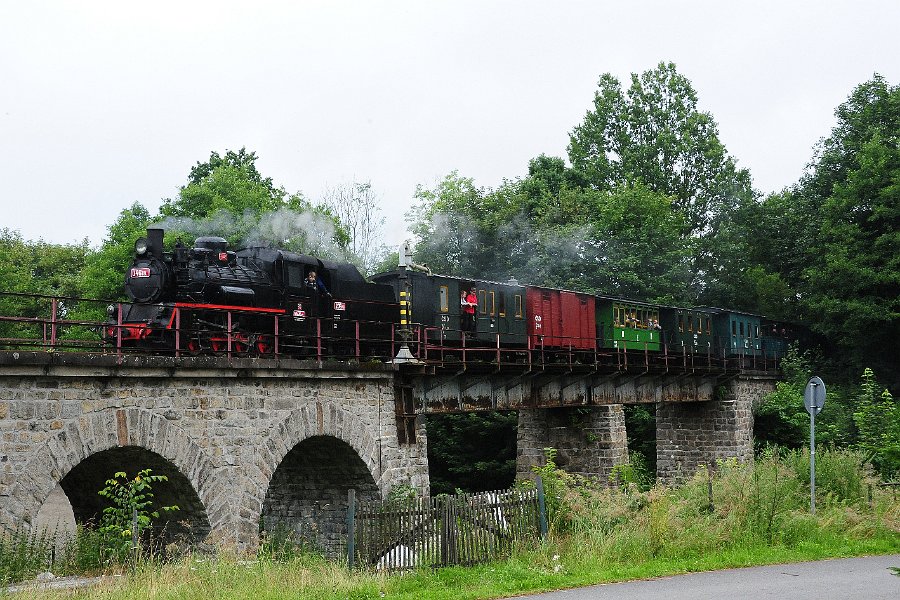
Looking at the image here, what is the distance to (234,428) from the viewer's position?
1552cm

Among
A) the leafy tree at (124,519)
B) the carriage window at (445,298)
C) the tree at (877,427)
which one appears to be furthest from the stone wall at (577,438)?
the leafy tree at (124,519)

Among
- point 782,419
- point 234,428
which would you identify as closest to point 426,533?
point 234,428

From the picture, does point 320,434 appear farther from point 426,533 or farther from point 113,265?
point 113,265

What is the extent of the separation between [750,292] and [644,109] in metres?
15.7

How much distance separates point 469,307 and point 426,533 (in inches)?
477

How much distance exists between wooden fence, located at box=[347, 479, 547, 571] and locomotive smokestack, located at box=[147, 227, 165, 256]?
24.7 feet

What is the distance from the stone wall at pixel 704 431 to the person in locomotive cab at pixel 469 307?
12.9m

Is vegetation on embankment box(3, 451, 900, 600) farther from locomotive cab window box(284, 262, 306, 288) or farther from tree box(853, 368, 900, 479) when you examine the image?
locomotive cab window box(284, 262, 306, 288)

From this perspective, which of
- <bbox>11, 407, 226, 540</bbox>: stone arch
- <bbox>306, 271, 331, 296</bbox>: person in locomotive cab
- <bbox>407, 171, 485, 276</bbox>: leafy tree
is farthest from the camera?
<bbox>407, 171, 485, 276</bbox>: leafy tree

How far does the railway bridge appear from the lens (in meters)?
12.7

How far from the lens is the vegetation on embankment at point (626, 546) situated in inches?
464

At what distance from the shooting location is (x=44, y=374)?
1277cm

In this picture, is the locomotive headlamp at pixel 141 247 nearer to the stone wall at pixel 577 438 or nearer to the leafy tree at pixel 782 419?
the stone wall at pixel 577 438

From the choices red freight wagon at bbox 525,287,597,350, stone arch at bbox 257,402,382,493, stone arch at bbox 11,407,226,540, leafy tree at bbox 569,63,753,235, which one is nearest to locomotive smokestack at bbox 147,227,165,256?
stone arch at bbox 257,402,382,493
